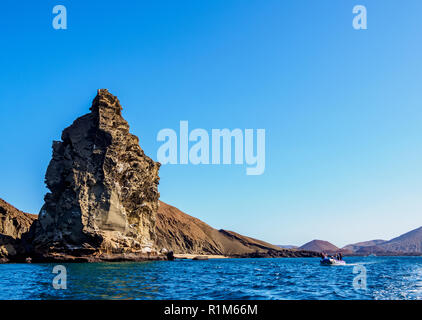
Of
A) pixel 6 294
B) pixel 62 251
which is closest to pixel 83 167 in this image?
pixel 62 251

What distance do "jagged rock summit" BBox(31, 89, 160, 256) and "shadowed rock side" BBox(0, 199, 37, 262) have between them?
15.8ft

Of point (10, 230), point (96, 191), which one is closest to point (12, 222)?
point (10, 230)

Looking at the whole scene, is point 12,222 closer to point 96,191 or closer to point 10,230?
point 10,230

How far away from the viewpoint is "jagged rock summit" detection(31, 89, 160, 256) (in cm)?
7269

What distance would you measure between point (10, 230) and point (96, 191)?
39548 millimetres

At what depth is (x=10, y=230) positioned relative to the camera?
97.1 meters

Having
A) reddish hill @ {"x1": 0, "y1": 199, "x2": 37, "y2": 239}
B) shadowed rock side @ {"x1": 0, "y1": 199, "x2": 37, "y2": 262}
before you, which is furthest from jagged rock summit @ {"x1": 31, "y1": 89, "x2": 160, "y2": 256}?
reddish hill @ {"x1": 0, "y1": 199, "x2": 37, "y2": 239}

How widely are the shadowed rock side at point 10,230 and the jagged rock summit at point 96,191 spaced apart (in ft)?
15.8

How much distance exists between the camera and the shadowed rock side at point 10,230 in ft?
240

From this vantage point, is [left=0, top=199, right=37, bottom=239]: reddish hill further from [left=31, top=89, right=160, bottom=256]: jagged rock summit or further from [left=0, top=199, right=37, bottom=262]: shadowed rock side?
[left=31, top=89, right=160, bottom=256]: jagged rock summit

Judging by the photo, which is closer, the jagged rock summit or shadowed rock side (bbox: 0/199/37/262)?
the jagged rock summit

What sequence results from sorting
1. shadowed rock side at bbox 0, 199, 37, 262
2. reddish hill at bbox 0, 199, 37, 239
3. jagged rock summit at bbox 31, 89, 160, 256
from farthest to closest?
1. reddish hill at bbox 0, 199, 37, 239
2. shadowed rock side at bbox 0, 199, 37, 262
3. jagged rock summit at bbox 31, 89, 160, 256

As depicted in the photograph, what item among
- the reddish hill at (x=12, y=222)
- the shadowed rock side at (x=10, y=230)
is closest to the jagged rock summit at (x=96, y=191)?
the shadowed rock side at (x=10, y=230)

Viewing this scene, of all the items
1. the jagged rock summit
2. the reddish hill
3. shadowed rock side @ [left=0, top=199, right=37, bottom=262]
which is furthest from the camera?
the reddish hill
